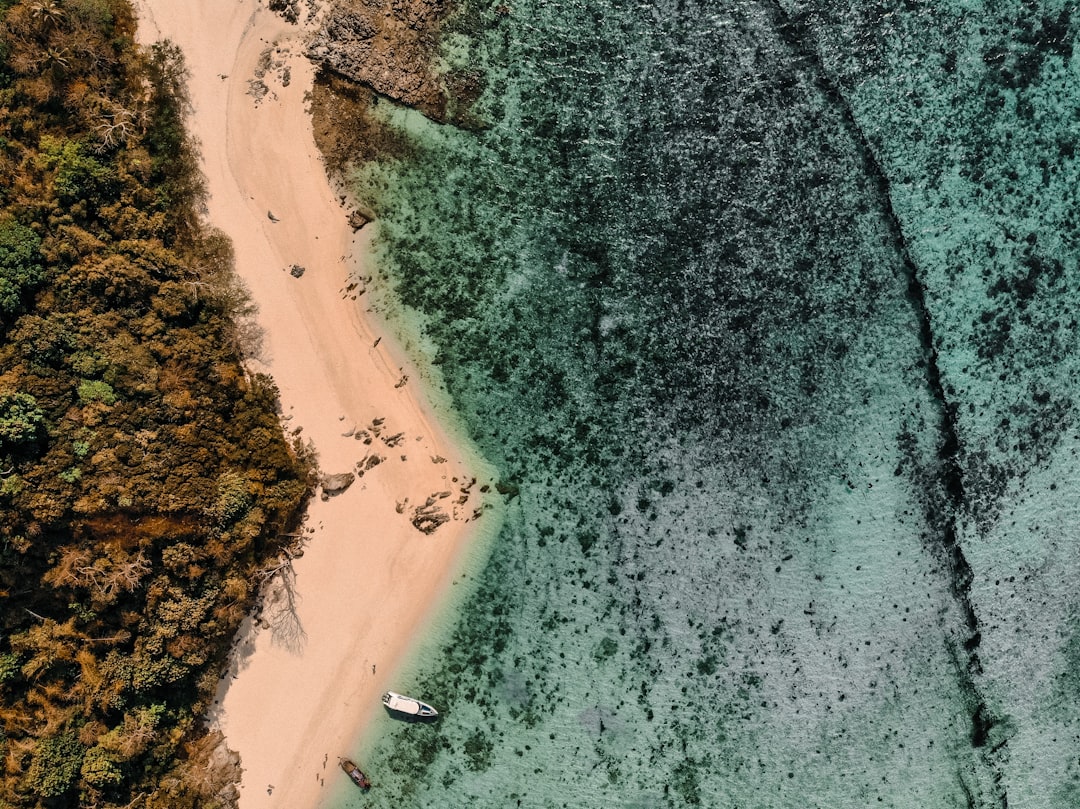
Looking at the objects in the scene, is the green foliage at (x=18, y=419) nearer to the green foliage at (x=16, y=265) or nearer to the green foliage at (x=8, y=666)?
the green foliage at (x=16, y=265)

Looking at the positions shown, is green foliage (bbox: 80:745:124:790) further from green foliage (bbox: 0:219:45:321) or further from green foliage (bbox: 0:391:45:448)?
green foliage (bbox: 0:219:45:321)

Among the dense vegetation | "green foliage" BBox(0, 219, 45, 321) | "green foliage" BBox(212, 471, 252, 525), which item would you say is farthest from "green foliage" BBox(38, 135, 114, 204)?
"green foliage" BBox(212, 471, 252, 525)

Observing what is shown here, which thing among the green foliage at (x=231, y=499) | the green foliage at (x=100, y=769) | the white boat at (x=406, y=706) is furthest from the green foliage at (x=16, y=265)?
the white boat at (x=406, y=706)

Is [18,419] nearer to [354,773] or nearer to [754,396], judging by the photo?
[354,773]

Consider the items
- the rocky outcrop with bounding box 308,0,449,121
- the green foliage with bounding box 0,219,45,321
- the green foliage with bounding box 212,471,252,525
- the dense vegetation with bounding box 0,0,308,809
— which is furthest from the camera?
the rocky outcrop with bounding box 308,0,449,121

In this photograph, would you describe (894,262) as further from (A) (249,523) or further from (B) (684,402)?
(A) (249,523)

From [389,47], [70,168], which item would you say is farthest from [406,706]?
[389,47]
